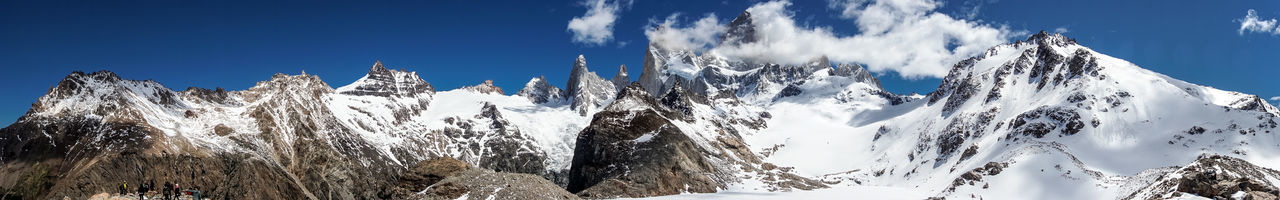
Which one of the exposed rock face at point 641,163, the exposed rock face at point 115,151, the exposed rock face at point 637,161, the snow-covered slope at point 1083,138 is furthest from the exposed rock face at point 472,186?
the snow-covered slope at point 1083,138

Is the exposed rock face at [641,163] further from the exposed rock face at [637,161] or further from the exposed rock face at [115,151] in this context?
the exposed rock face at [115,151]

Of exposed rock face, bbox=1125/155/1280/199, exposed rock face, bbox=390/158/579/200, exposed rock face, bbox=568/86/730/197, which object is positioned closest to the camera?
exposed rock face, bbox=1125/155/1280/199

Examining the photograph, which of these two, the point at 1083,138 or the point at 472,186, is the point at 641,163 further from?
the point at 1083,138

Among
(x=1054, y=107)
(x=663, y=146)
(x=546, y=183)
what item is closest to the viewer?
(x=546, y=183)

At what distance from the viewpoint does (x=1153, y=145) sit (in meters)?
145

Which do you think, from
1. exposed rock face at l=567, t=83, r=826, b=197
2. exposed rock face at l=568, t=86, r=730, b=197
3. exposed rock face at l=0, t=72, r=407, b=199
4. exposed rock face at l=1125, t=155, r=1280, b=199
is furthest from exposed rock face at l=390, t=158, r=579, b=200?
exposed rock face at l=1125, t=155, r=1280, b=199

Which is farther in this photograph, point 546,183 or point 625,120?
point 625,120

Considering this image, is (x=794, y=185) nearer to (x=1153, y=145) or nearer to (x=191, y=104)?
(x=1153, y=145)

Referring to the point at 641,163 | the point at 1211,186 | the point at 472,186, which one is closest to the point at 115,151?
the point at 641,163

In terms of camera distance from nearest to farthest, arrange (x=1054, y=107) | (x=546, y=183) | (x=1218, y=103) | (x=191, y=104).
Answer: (x=546, y=183), (x=1218, y=103), (x=1054, y=107), (x=191, y=104)

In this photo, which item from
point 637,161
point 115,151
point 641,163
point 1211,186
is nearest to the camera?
point 1211,186

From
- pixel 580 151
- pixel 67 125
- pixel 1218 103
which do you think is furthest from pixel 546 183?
pixel 1218 103

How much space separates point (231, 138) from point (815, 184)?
13831 cm

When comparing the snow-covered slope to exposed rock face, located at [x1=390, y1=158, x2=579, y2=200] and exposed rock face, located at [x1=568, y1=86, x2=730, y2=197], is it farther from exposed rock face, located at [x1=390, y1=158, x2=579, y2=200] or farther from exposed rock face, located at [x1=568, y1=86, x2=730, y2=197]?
exposed rock face, located at [x1=390, y1=158, x2=579, y2=200]
